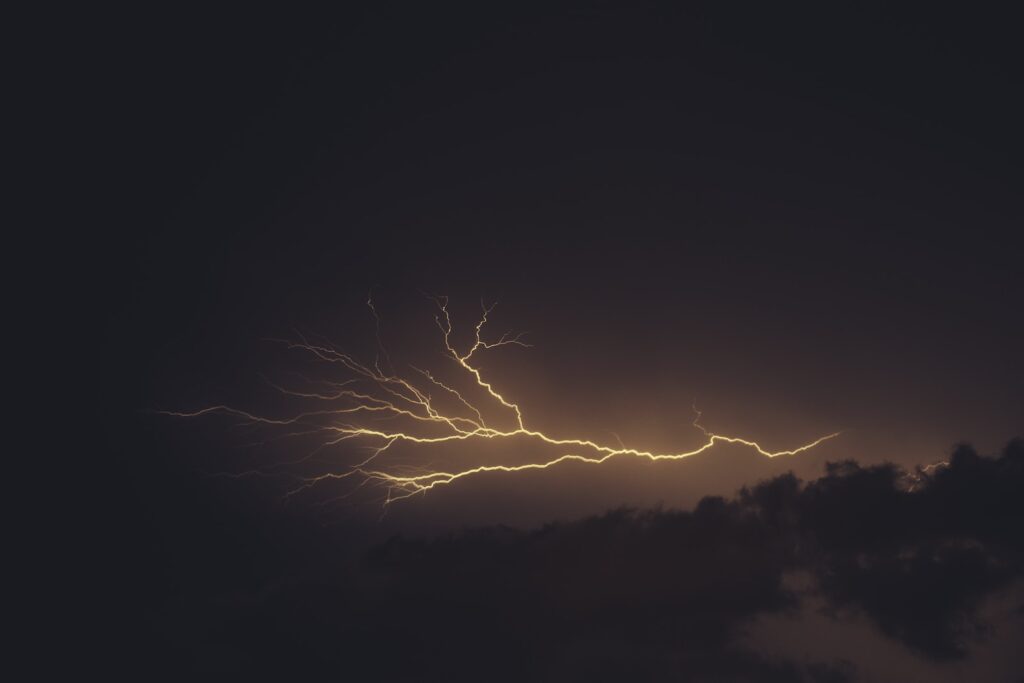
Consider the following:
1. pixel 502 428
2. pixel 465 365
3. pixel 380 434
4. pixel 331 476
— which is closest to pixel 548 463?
pixel 502 428

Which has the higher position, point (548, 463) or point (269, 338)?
point (269, 338)

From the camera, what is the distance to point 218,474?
562 inches

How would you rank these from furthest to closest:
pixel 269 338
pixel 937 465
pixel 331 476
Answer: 1. pixel 269 338
2. pixel 331 476
3. pixel 937 465

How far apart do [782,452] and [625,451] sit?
310 centimetres

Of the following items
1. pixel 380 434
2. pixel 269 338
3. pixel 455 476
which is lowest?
pixel 455 476

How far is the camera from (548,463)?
13406mm

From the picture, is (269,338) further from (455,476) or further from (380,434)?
(455,476)

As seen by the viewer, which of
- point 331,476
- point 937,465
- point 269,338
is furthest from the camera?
point 269,338

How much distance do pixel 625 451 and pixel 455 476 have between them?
11.5ft

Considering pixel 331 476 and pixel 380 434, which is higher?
pixel 380 434

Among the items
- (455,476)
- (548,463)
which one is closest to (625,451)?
(548,463)

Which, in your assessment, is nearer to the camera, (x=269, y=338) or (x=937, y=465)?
(x=937, y=465)

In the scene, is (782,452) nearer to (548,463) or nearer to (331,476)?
(548,463)

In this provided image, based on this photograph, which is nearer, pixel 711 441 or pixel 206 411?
pixel 711 441
